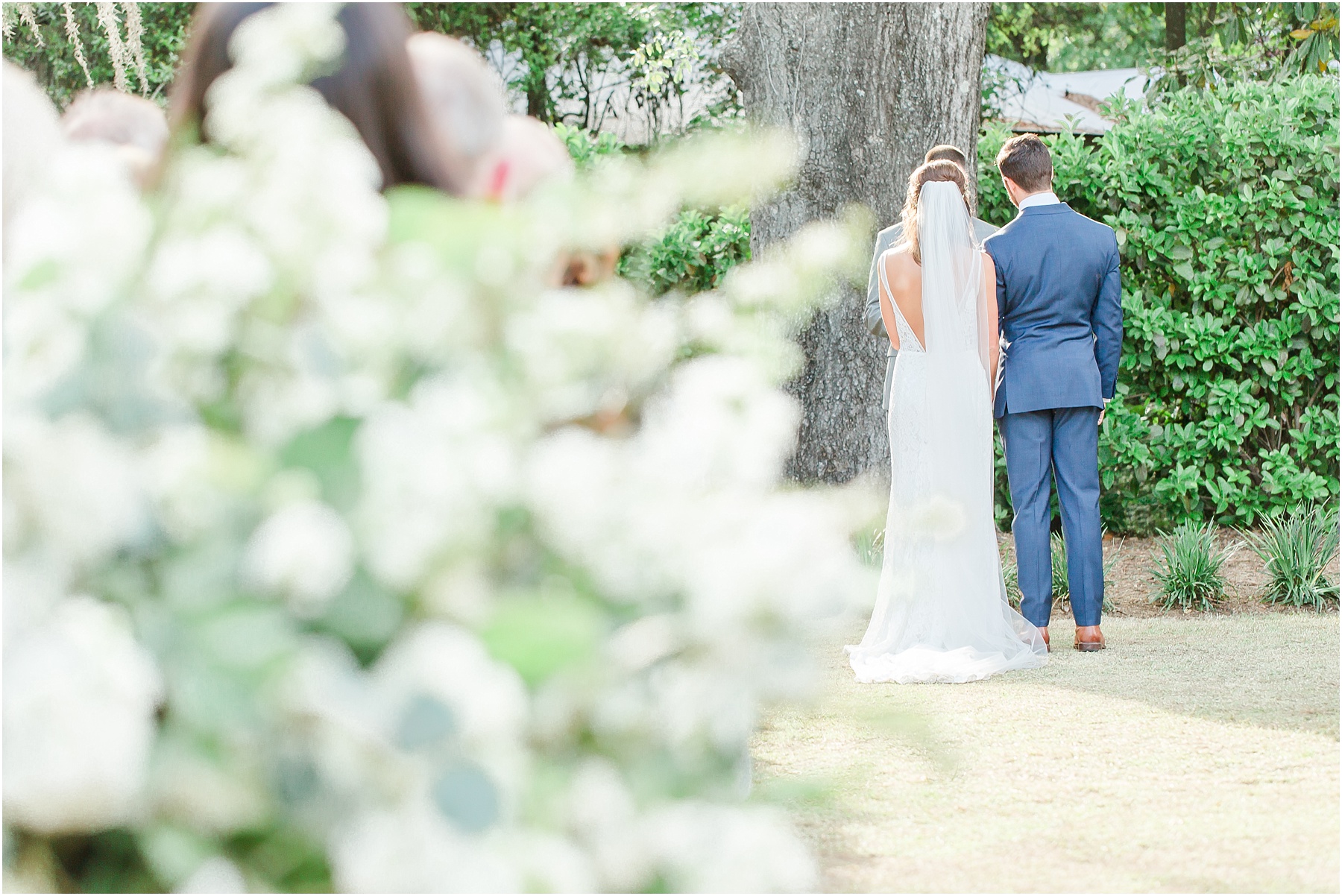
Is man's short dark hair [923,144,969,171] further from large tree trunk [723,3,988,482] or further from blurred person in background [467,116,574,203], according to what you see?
blurred person in background [467,116,574,203]

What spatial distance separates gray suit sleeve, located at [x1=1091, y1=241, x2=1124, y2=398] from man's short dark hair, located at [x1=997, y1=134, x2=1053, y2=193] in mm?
415

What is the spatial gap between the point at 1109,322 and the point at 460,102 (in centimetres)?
451

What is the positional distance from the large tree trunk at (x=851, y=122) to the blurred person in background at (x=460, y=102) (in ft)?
16.7

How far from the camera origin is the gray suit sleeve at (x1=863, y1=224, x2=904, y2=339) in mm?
5727

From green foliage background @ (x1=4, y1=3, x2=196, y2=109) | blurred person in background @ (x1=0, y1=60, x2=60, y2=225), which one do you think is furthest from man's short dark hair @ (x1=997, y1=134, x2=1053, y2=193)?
green foliage background @ (x1=4, y1=3, x2=196, y2=109)

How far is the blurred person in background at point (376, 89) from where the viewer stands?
1.53m

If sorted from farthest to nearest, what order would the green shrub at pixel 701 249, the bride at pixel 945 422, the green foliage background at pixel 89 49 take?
1. the green foliage background at pixel 89 49
2. the green shrub at pixel 701 249
3. the bride at pixel 945 422

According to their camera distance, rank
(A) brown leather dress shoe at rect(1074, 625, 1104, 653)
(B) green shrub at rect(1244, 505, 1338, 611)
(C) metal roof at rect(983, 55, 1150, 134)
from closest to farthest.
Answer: (A) brown leather dress shoe at rect(1074, 625, 1104, 653)
(B) green shrub at rect(1244, 505, 1338, 611)
(C) metal roof at rect(983, 55, 1150, 134)

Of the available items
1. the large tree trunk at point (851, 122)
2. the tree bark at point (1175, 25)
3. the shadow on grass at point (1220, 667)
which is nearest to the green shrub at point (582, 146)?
the large tree trunk at point (851, 122)

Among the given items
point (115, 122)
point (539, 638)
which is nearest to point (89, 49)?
point (115, 122)

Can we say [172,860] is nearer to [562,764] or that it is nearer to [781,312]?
[562,764]

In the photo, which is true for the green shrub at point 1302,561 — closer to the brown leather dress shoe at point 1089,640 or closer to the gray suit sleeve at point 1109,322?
the brown leather dress shoe at point 1089,640

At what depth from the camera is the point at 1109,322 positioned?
5.52m

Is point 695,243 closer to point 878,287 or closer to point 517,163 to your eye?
point 878,287
